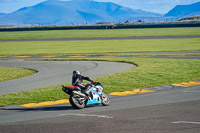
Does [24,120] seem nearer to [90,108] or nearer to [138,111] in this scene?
[90,108]

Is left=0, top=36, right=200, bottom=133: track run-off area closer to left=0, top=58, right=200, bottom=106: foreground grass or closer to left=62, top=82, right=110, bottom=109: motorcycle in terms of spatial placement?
left=62, top=82, right=110, bottom=109: motorcycle

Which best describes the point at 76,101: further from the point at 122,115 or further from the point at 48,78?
the point at 48,78

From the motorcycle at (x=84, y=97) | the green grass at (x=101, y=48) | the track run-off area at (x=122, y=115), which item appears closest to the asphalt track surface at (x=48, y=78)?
the track run-off area at (x=122, y=115)

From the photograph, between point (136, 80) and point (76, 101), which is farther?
point (136, 80)

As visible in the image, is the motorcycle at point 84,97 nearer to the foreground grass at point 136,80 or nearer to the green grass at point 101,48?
the foreground grass at point 136,80

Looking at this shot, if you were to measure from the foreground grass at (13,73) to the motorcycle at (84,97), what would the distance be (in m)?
13.2

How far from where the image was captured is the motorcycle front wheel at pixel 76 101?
16359 mm

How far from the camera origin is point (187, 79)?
25594 millimetres

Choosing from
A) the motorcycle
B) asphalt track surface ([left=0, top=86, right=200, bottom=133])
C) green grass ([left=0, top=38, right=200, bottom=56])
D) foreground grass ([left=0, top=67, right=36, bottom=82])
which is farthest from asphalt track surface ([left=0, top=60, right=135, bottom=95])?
green grass ([left=0, top=38, right=200, bottom=56])

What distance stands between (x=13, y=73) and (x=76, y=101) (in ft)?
54.6

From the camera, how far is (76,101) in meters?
16.5

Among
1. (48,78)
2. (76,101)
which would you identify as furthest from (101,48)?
(76,101)

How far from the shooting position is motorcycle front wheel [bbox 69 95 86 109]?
16.4 meters

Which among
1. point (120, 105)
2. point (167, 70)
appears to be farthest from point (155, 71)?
point (120, 105)
